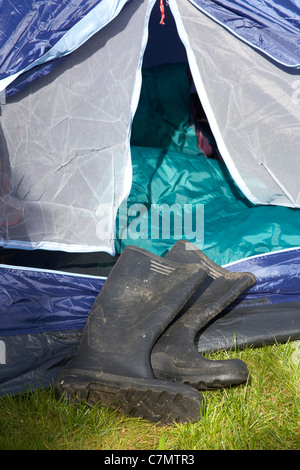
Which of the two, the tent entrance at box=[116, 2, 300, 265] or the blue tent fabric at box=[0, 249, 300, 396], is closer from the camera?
the blue tent fabric at box=[0, 249, 300, 396]

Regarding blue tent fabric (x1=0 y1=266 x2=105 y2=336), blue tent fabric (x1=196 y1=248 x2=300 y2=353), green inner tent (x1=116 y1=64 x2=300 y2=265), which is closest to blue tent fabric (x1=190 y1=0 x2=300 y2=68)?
green inner tent (x1=116 y1=64 x2=300 y2=265)

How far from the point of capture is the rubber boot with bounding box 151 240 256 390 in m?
1.43

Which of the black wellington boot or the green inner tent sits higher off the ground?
the green inner tent

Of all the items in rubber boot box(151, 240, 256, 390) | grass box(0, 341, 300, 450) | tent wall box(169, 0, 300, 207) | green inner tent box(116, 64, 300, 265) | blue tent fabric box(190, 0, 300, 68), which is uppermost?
blue tent fabric box(190, 0, 300, 68)

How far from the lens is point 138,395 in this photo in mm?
1345

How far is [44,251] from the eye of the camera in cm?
202

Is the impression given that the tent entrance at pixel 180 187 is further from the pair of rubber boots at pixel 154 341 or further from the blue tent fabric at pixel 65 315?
the pair of rubber boots at pixel 154 341

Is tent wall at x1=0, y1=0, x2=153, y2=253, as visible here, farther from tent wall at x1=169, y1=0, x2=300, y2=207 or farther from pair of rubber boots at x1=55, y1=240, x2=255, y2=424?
pair of rubber boots at x1=55, y1=240, x2=255, y2=424

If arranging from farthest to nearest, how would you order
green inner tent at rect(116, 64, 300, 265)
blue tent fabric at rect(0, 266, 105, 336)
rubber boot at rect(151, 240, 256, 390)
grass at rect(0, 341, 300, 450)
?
green inner tent at rect(116, 64, 300, 265) → blue tent fabric at rect(0, 266, 105, 336) → rubber boot at rect(151, 240, 256, 390) → grass at rect(0, 341, 300, 450)

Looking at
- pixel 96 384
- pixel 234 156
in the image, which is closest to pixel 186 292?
pixel 96 384

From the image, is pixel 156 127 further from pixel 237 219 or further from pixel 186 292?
pixel 186 292

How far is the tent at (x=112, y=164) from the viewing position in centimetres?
176

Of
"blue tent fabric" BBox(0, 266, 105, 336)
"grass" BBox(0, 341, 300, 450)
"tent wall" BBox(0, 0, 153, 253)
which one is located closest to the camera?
"grass" BBox(0, 341, 300, 450)
